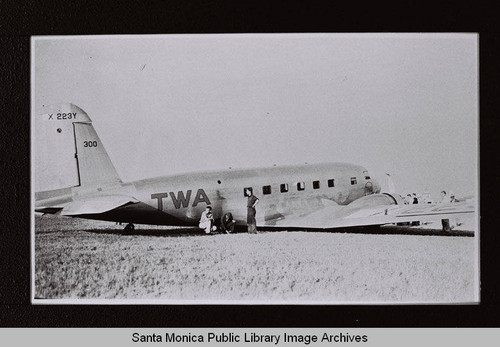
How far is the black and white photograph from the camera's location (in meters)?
3.98

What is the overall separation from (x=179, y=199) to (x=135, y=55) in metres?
1.20

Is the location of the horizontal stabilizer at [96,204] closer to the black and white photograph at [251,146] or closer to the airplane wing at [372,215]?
the black and white photograph at [251,146]

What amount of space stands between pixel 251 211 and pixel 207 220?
0.37m

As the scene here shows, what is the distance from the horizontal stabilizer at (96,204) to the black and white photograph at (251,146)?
0.01 m

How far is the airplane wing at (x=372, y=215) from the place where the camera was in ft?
13.1

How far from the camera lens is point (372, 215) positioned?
438cm

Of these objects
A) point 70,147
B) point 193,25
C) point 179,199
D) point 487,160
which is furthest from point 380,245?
point 70,147

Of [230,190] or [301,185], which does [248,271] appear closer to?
[230,190]

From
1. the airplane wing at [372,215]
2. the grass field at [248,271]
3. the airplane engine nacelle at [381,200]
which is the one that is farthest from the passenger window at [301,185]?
the grass field at [248,271]

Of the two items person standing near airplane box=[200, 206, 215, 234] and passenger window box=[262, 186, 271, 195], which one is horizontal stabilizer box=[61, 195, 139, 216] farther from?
passenger window box=[262, 186, 271, 195]

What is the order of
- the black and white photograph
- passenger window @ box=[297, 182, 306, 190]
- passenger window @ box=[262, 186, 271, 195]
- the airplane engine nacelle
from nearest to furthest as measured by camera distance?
the black and white photograph < the airplane engine nacelle < passenger window @ box=[262, 186, 271, 195] < passenger window @ box=[297, 182, 306, 190]

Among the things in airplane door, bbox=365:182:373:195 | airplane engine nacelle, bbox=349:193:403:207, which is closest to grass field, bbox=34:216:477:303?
airplane engine nacelle, bbox=349:193:403:207

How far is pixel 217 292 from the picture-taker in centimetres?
400
